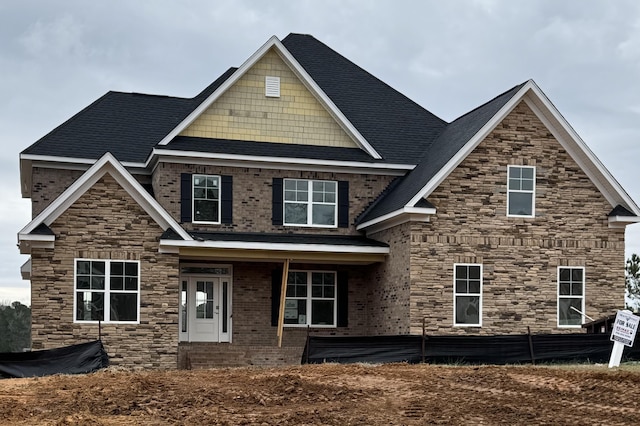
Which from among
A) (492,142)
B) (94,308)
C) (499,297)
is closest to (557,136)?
(492,142)

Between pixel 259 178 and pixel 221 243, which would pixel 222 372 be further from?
pixel 259 178

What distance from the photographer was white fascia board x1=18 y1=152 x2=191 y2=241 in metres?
23.7

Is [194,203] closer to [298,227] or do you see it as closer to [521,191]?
[298,227]

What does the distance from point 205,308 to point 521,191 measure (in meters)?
9.74

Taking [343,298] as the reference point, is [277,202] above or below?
above

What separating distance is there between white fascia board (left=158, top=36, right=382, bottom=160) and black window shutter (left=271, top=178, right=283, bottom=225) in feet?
8.82

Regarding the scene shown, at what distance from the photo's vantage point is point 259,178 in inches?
1099

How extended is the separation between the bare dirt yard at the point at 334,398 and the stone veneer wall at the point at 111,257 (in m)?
5.33

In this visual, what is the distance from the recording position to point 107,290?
24219mm

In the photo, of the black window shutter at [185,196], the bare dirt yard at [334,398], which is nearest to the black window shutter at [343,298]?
the black window shutter at [185,196]

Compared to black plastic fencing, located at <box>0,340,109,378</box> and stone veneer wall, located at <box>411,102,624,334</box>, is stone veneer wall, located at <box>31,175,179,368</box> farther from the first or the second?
stone veneer wall, located at <box>411,102,624,334</box>

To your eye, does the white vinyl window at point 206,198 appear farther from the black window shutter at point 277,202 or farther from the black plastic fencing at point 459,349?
the black plastic fencing at point 459,349

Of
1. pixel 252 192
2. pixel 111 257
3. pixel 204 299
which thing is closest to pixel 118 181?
pixel 111 257

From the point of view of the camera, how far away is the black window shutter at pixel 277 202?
91.6 ft
